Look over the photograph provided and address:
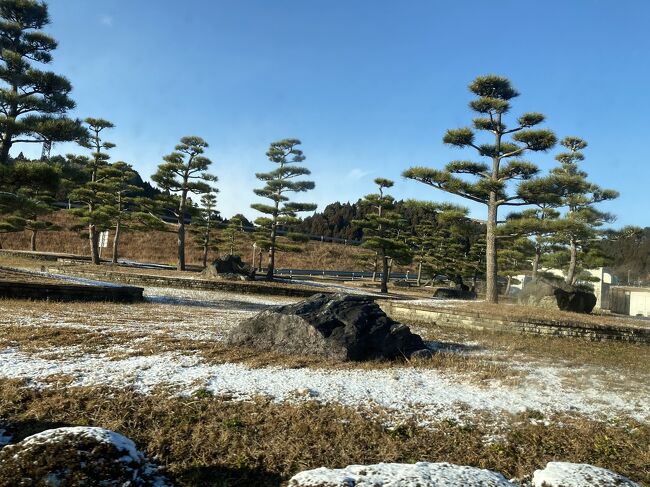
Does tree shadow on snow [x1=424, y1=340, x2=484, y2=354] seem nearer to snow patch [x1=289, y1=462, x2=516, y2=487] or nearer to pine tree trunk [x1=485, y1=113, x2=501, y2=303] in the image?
snow patch [x1=289, y1=462, x2=516, y2=487]

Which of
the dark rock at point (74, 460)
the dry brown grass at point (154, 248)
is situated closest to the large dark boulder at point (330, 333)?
the dark rock at point (74, 460)

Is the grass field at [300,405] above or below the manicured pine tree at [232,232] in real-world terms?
below

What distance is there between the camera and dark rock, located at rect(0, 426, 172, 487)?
2230 millimetres

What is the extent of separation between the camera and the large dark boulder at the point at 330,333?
625 centimetres

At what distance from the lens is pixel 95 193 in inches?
906

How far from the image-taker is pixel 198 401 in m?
4.12

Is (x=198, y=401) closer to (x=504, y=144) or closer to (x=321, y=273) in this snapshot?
(x=504, y=144)

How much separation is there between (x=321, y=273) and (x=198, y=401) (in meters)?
31.4

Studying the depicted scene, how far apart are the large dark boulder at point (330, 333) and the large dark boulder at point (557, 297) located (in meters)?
9.48

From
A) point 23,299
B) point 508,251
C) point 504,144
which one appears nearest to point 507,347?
point 504,144

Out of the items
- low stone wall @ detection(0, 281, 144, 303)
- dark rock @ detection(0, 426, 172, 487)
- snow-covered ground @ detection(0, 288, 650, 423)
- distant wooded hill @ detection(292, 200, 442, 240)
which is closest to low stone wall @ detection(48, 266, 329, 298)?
low stone wall @ detection(0, 281, 144, 303)

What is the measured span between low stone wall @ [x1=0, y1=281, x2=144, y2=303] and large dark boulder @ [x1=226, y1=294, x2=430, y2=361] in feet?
18.7

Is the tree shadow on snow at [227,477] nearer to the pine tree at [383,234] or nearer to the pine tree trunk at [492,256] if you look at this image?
the pine tree trunk at [492,256]

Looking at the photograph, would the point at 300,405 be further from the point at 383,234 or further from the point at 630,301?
the point at 630,301
